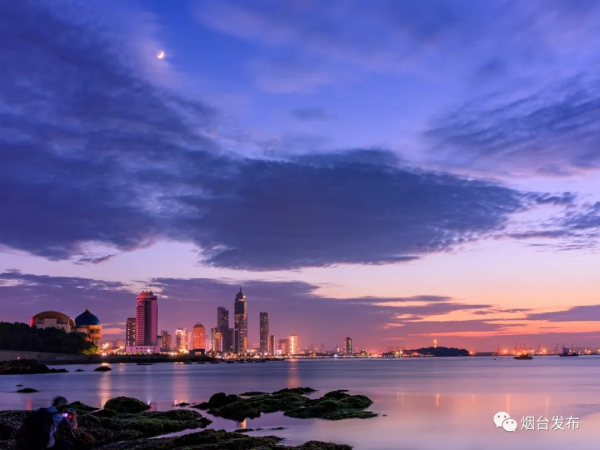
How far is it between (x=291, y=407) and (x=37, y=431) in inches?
1475

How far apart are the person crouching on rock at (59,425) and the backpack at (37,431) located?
0.45 feet

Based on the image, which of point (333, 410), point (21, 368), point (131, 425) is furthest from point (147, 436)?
point (21, 368)

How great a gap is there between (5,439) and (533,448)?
3172 centimetres

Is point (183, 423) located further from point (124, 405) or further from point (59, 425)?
point (59, 425)

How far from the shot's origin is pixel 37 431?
2216cm

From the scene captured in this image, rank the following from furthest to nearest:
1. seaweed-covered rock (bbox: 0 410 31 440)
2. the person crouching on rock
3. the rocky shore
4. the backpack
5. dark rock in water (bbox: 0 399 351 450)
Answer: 1. seaweed-covered rock (bbox: 0 410 31 440)
2. the rocky shore
3. dark rock in water (bbox: 0 399 351 450)
4. the person crouching on rock
5. the backpack

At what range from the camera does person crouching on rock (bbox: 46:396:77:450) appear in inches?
877

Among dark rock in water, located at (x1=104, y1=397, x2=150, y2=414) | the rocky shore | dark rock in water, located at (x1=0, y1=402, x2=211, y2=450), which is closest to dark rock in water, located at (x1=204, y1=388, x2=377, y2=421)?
the rocky shore

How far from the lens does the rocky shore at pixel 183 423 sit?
33219mm

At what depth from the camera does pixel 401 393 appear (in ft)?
275

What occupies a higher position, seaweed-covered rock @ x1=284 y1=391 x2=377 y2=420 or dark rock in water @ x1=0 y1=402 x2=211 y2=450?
dark rock in water @ x1=0 y1=402 x2=211 y2=450

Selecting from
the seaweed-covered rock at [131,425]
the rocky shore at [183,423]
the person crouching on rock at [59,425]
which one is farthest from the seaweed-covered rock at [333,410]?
the person crouching on rock at [59,425]

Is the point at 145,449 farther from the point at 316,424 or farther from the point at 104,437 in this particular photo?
the point at 316,424

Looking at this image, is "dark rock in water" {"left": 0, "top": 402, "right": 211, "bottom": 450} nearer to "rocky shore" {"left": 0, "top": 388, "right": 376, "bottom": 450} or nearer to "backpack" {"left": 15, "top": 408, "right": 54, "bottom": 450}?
"rocky shore" {"left": 0, "top": 388, "right": 376, "bottom": 450}
